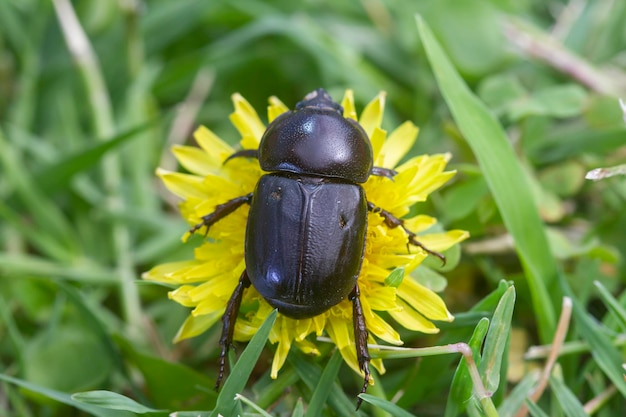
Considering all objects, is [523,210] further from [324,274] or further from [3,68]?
[3,68]

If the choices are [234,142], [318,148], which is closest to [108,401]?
[318,148]

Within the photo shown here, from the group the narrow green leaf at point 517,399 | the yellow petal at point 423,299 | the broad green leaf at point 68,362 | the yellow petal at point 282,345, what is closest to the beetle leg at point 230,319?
the yellow petal at point 282,345

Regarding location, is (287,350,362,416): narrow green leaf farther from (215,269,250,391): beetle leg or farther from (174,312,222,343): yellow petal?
(174,312,222,343): yellow petal

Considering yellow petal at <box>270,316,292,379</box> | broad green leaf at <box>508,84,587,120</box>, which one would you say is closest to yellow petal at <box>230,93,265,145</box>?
yellow petal at <box>270,316,292,379</box>

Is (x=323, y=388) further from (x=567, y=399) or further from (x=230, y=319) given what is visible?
(x=567, y=399)

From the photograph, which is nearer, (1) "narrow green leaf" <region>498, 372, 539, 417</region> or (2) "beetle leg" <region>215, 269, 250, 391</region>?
(2) "beetle leg" <region>215, 269, 250, 391</region>

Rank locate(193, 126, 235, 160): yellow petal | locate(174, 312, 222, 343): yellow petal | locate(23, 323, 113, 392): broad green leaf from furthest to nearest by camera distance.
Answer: locate(23, 323, 113, 392): broad green leaf
locate(193, 126, 235, 160): yellow petal
locate(174, 312, 222, 343): yellow petal

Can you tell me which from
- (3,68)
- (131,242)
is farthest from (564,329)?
(3,68)

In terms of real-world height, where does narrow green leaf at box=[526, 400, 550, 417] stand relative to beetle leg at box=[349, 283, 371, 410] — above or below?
below
